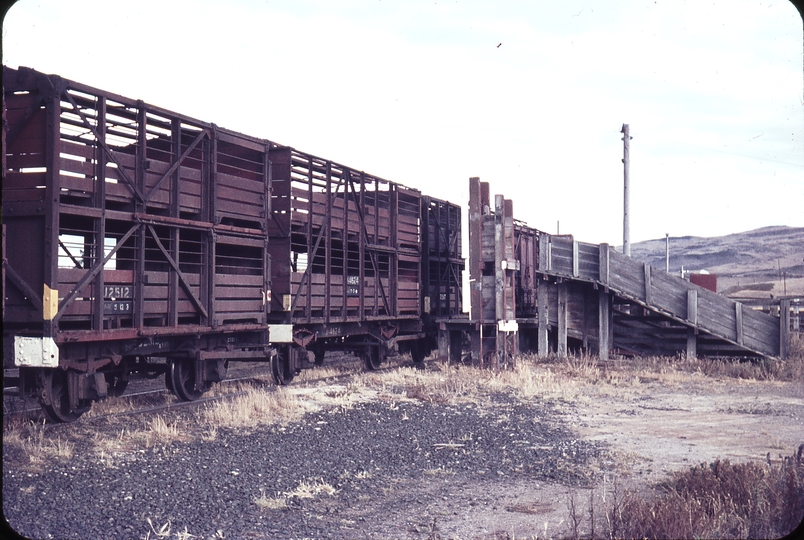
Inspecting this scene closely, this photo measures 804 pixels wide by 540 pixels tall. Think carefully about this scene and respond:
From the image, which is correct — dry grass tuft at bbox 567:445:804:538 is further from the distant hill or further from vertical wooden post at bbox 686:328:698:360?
the distant hill

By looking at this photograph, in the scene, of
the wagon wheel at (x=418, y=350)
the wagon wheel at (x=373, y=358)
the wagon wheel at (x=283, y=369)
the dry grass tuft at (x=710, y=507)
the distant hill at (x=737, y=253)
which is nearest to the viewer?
the dry grass tuft at (x=710, y=507)

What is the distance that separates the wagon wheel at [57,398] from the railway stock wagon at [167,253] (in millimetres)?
18

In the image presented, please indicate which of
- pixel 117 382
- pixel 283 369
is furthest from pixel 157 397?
pixel 283 369

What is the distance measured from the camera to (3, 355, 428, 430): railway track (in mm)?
9266

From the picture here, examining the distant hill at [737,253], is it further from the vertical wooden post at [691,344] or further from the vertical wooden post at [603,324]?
the vertical wooden post at [603,324]

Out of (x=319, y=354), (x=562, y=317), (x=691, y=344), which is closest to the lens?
(x=319, y=354)

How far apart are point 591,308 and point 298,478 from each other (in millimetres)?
14246

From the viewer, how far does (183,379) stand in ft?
35.9

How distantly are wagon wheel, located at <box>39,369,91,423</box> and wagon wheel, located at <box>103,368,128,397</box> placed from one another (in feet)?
3.31

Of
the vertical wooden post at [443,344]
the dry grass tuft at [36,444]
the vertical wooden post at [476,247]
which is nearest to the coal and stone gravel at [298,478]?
the dry grass tuft at [36,444]

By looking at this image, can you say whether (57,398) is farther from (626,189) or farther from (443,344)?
(626,189)

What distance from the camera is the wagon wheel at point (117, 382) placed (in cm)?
1004

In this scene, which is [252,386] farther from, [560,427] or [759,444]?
[759,444]

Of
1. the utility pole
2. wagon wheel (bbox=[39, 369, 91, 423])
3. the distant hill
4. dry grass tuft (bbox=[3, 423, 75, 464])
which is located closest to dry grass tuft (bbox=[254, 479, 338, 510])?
dry grass tuft (bbox=[3, 423, 75, 464])
